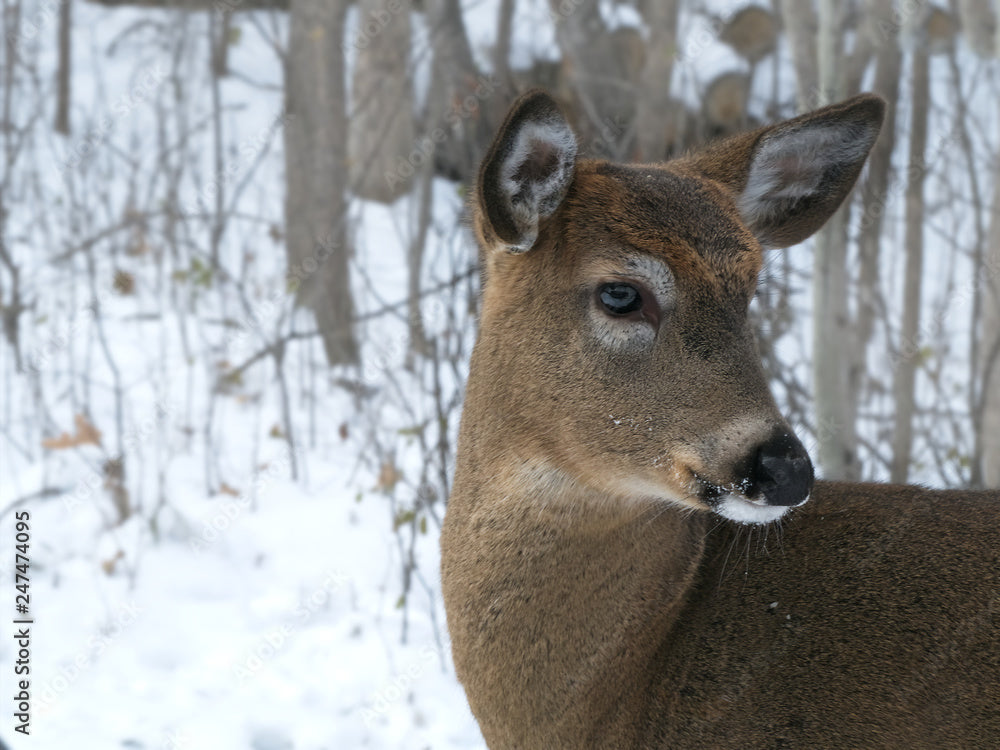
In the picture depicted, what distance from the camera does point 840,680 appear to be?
259 cm

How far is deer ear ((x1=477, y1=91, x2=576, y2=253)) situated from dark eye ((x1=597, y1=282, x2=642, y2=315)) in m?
0.27

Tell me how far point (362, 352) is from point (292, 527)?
305 cm

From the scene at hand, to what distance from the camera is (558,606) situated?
2734mm

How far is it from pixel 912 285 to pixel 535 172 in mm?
4954

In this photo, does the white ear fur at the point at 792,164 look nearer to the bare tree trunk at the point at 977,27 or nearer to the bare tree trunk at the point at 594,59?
the bare tree trunk at the point at 977,27

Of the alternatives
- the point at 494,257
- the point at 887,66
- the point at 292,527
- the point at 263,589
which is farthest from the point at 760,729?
the point at 887,66

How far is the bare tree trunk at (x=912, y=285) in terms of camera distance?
6207 millimetres

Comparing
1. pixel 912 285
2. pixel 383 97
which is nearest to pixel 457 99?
pixel 912 285

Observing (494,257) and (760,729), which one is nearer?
(760,729)

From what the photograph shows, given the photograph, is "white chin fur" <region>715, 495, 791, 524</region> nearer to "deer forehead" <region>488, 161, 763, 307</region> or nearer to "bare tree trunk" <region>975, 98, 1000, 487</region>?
"deer forehead" <region>488, 161, 763, 307</region>

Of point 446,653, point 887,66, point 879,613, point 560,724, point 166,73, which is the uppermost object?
point 166,73

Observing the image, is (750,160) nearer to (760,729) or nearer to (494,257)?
(494,257)

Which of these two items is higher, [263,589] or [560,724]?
[560,724]

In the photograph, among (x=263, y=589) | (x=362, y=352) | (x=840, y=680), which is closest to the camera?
(x=840, y=680)
